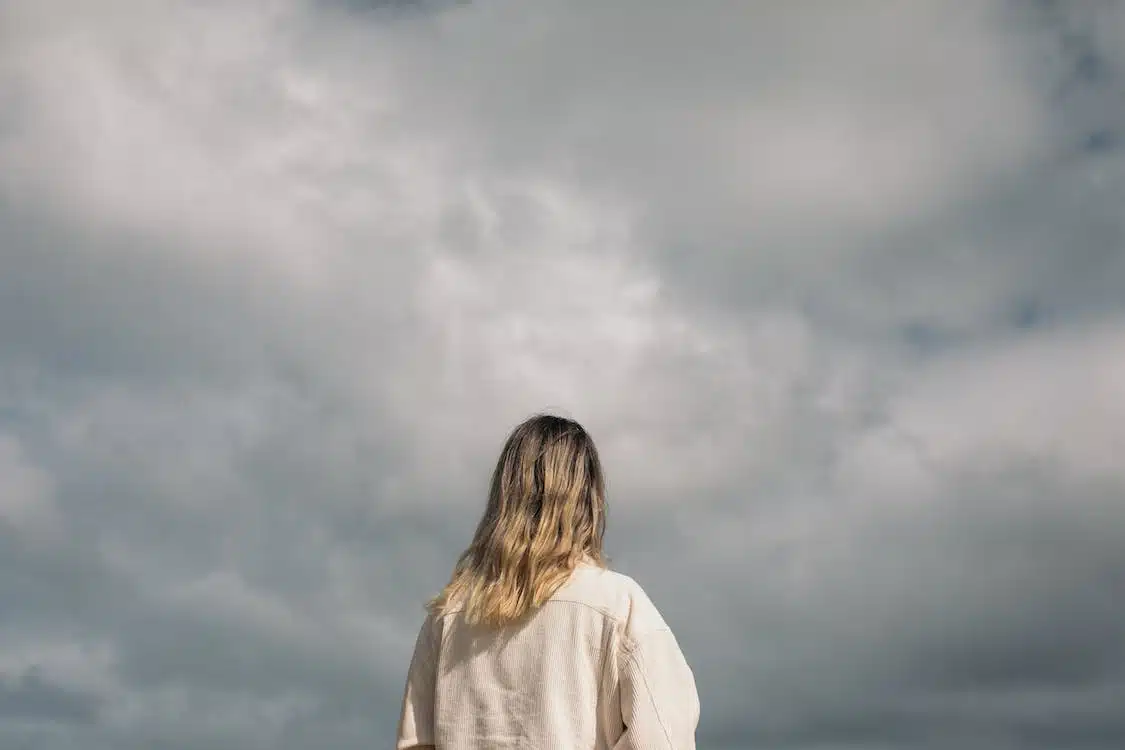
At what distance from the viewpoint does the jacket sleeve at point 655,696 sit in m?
8.51

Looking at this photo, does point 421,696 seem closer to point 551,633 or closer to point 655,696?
point 551,633

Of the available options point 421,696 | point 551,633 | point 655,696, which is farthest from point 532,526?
point 421,696

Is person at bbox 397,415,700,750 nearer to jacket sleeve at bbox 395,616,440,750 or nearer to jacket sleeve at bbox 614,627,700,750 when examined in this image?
jacket sleeve at bbox 614,627,700,750

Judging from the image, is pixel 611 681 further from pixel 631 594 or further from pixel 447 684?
pixel 447 684

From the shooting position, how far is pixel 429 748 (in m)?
9.32

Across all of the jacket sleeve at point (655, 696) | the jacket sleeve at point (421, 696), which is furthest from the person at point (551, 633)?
the jacket sleeve at point (421, 696)

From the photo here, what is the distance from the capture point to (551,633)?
8789 millimetres

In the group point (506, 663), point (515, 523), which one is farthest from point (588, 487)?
point (506, 663)

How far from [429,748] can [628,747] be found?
4.78 feet

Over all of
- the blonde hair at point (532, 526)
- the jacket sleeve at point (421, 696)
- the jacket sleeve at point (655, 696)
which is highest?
the blonde hair at point (532, 526)

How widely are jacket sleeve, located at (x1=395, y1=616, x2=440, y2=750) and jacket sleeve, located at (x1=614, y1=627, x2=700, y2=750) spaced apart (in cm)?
138

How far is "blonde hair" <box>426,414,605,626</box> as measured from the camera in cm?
881

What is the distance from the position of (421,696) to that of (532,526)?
1.47 metres

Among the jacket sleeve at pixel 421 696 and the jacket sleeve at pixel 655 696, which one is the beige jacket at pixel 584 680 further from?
the jacket sleeve at pixel 421 696
